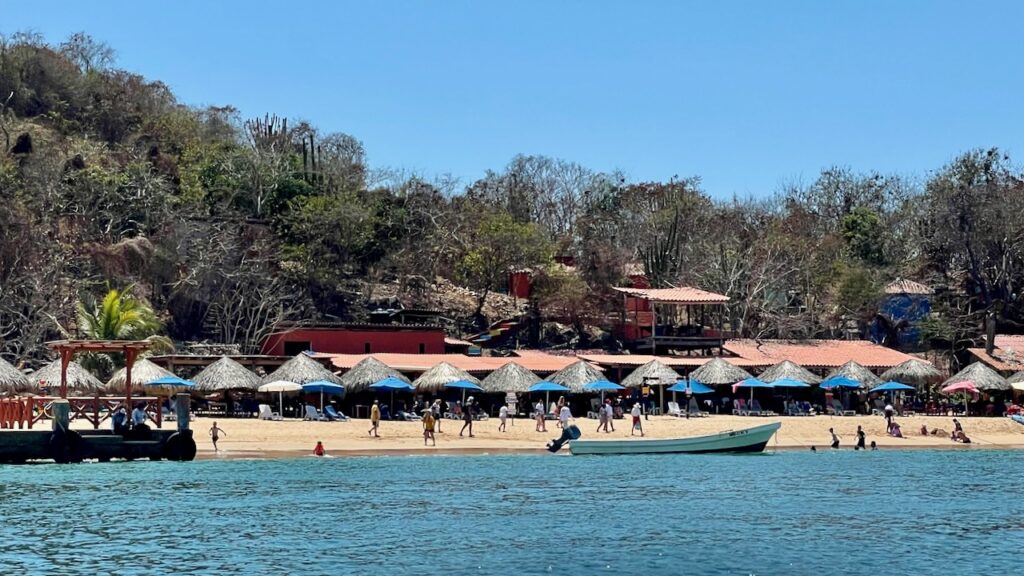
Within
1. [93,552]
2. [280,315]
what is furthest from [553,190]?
[93,552]

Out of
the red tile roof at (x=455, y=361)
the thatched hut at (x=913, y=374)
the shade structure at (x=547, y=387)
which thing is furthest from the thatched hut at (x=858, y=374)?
the shade structure at (x=547, y=387)

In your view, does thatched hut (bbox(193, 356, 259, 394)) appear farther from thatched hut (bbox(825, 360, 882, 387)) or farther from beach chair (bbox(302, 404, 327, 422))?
thatched hut (bbox(825, 360, 882, 387))

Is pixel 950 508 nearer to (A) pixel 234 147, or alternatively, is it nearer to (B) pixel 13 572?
(B) pixel 13 572

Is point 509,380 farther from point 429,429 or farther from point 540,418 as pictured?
point 429,429

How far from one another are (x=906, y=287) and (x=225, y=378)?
3651 centimetres

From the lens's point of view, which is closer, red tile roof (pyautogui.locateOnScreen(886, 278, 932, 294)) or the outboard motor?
the outboard motor

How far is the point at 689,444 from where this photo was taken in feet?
127

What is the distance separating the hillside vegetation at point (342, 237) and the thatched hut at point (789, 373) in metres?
11.9

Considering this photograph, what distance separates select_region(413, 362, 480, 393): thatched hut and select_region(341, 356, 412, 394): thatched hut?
0.50 metres

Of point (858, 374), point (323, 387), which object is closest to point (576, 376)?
point (323, 387)

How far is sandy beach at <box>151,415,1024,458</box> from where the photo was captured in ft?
126

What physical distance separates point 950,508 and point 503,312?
3585cm

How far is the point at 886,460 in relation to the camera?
127 ft

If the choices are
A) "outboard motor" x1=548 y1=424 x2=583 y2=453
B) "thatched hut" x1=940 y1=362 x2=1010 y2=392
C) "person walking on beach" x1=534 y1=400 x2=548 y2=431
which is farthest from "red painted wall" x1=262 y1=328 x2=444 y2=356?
"thatched hut" x1=940 y1=362 x2=1010 y2=392
